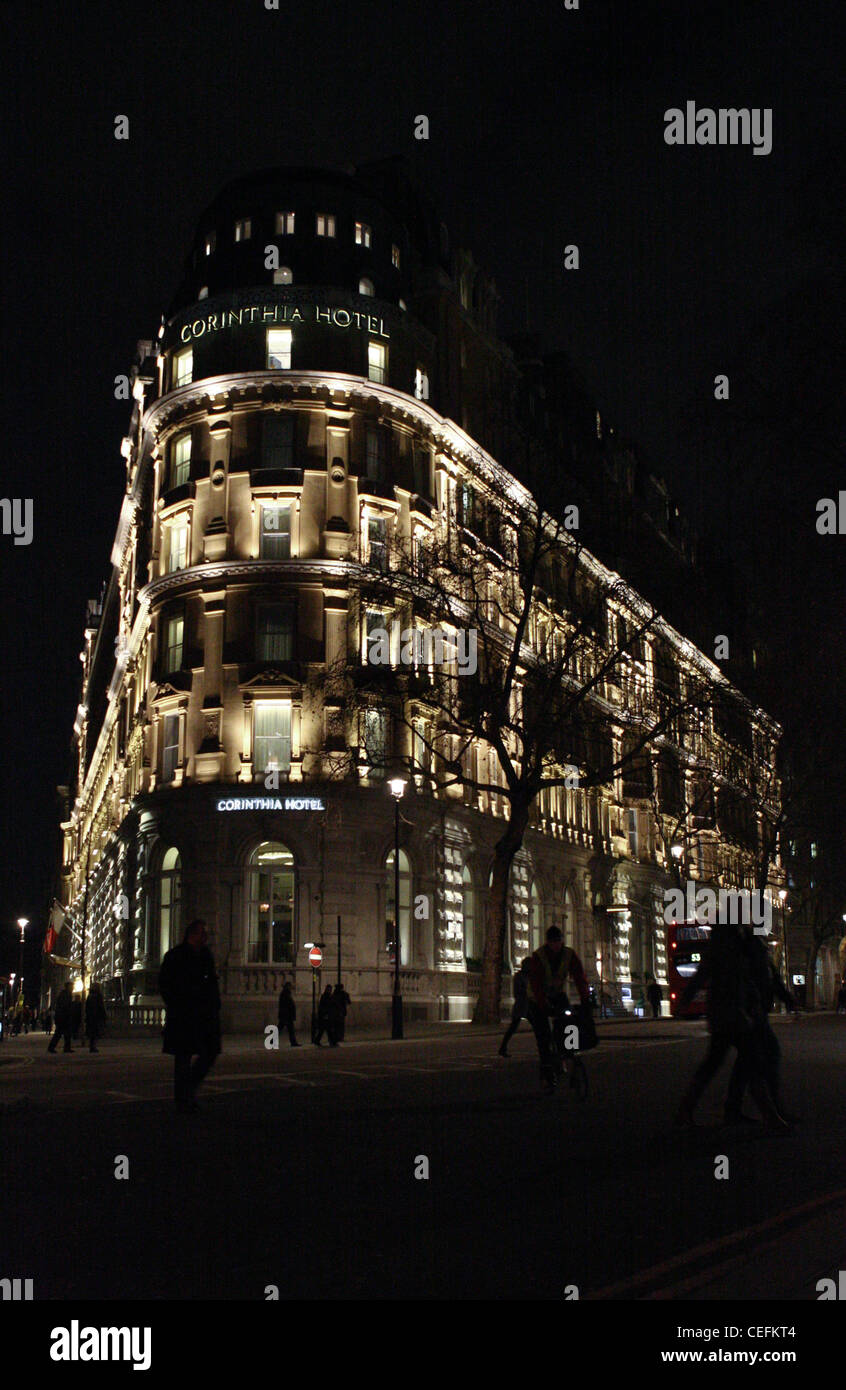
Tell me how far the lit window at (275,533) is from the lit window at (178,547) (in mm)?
3422

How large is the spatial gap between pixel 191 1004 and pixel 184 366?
140 ft

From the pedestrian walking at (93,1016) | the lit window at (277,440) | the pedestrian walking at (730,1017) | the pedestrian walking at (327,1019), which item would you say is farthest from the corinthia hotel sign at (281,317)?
the pedestrian walking at (730,1017)

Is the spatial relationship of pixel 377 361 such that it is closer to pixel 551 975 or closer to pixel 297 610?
pixel 297 610

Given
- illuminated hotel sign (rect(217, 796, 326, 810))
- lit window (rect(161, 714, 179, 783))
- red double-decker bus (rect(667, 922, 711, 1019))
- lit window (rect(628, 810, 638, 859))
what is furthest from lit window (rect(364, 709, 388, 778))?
lit window (rect(628, 810, 638, 859))

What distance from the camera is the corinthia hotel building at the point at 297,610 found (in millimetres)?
47375

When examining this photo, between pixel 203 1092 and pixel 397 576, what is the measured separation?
83.4ft

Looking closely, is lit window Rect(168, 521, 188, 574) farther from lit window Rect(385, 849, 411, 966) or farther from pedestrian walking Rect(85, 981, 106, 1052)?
pedestrian walking Rect(85, 981, 106, 1052)

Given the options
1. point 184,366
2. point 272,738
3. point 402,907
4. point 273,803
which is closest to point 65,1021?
point 273,803

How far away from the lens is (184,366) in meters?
53.6

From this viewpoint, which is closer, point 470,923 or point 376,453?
point 376,453

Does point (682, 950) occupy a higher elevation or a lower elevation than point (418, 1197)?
higher

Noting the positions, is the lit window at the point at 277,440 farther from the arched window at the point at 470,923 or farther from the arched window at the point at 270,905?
the arched window at the point at 470,923
